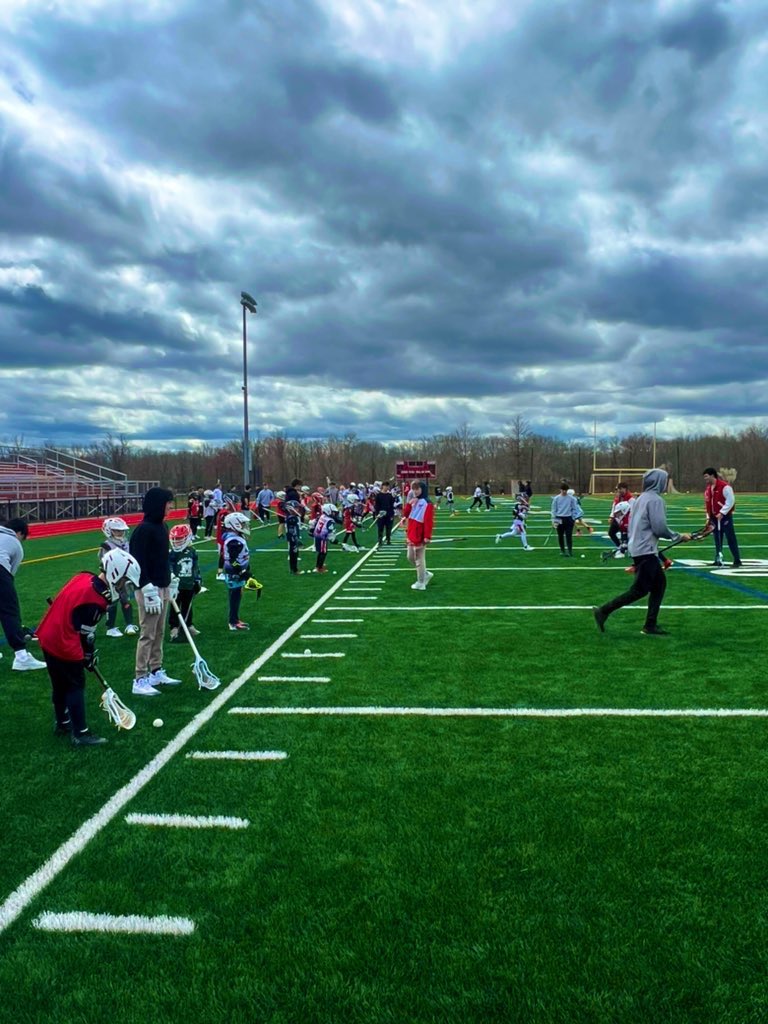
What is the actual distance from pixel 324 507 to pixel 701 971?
13.6m

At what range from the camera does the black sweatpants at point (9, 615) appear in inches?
323

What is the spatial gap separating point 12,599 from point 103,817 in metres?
4.89

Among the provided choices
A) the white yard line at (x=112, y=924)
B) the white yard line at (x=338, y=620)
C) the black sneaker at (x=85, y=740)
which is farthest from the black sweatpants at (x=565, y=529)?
the white yard line at (x=112, y=924)

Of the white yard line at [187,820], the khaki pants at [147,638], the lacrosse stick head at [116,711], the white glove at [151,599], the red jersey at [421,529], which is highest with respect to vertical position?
the red jersey at [421,529]

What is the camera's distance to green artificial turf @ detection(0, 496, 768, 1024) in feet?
9.49

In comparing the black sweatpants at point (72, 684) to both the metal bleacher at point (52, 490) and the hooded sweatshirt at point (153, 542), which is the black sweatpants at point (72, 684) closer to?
the hooded sweatshirt at point (153, 542)

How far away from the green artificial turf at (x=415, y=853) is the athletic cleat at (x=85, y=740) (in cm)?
8

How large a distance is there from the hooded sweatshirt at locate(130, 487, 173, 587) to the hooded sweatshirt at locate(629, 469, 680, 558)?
215 inches

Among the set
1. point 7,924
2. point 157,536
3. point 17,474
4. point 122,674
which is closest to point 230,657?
point 122,674

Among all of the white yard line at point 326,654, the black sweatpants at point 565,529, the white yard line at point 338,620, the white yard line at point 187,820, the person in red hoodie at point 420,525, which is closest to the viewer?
Result: the white yard line at point 187,820

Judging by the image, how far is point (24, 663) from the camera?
26.7 feet

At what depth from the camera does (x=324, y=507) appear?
1616cm

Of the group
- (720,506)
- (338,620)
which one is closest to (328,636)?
(338,620)

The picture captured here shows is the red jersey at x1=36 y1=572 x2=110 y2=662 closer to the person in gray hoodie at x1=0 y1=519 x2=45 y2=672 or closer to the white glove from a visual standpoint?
the white glove
